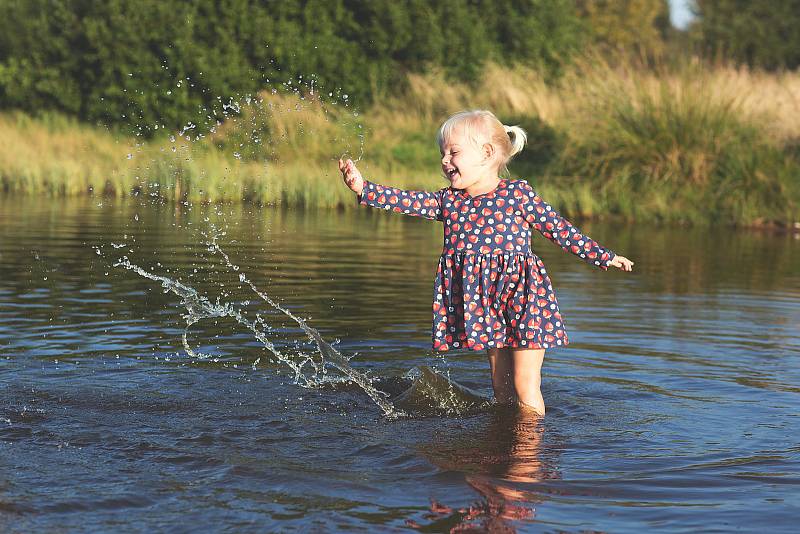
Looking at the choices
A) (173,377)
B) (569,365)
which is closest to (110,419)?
(173,377)

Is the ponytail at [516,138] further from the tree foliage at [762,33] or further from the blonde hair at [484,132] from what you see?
the tree foliage at [762,33]

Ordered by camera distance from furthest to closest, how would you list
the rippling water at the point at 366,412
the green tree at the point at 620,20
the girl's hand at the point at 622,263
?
the green tree at the point at 620,20
the girl's hand at the point at 622,263
the rippling water at the point at 366,412

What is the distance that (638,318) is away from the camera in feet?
31.0

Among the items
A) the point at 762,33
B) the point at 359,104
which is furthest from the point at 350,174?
the point at 762,33

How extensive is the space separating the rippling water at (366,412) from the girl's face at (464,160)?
3.71ft

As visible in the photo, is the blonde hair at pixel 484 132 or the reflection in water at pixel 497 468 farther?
the blonde hair at pixel 484 132

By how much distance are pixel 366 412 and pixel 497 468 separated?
1.23 meters

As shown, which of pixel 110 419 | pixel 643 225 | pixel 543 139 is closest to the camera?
pixel 110 419

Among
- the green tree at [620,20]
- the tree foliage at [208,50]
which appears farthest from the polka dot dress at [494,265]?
the green tree at [620,20]

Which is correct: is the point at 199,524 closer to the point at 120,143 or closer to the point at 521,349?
the point at 521,349

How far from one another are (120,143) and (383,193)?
1793cm

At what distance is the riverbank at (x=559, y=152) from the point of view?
18.2 meters

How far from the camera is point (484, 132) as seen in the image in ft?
19.6

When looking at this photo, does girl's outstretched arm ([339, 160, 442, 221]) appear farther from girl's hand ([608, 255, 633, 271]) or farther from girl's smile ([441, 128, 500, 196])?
girl's hand ([608, 255, 633, 271])
